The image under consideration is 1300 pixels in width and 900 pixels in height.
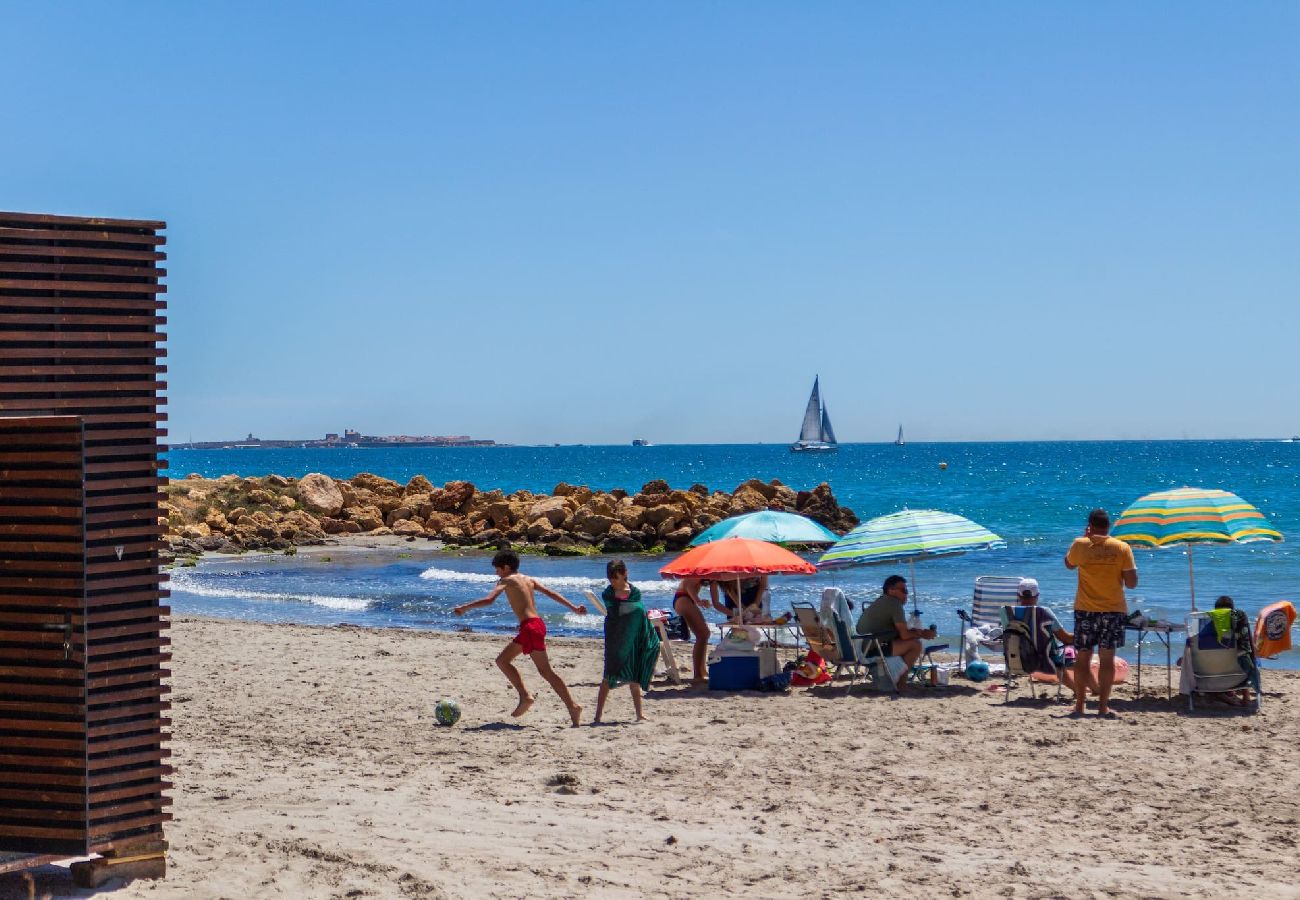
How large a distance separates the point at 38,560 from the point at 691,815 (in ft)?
12.1

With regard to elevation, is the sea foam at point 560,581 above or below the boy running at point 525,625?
below

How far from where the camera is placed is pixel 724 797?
7.74 meters

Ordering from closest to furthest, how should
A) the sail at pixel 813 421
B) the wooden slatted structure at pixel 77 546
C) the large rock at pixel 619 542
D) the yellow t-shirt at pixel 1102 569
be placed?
the wooden slatted structure at pixel 77 546 < the yellow t-shirt at pixel 1102 569 < the large rock at pixel 619 542 < the sail at pixel 813 421

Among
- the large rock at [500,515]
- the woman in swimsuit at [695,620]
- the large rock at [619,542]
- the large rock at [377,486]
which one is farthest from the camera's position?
the large rock at [377,486]

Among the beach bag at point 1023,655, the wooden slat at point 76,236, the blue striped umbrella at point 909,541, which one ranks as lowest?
the beach bag at point 1023,655

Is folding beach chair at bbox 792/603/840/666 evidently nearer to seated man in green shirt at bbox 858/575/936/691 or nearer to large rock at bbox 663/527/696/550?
seated man in green shirt at bbox 858/575/936/691

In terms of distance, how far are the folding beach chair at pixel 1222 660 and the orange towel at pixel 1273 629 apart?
0.58m

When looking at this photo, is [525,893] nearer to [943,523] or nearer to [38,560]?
[38,560]

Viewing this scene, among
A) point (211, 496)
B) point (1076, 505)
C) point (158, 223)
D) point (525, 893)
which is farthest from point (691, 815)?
point (1076, 505)

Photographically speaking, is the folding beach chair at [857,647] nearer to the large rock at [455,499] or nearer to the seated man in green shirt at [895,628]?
the seated man in green shirt at [895,628]

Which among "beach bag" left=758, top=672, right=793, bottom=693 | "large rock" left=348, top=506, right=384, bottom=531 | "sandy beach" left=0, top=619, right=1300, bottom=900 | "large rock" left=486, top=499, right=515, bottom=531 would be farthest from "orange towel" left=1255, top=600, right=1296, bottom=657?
"large rock" left=348, top=506, right=384, bottom=531

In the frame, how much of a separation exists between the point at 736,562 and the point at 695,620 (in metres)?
0.92

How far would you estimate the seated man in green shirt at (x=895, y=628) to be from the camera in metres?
11.4

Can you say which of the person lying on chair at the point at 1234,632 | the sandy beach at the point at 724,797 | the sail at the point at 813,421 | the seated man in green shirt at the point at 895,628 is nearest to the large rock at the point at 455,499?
the sandy beach at the point at 724,797
